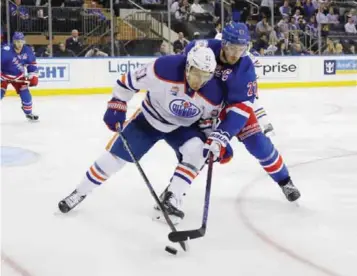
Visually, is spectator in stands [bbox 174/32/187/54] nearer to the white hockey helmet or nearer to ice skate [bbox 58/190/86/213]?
ice skate [bbox 58/190/86/213]

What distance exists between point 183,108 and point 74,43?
6.87 m

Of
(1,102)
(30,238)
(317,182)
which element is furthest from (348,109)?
(30,238)

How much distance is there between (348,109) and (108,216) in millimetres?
5008

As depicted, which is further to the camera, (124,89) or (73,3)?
(73,3)

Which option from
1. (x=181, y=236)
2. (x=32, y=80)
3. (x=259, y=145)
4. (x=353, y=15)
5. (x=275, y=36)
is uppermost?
(x=353, y=15)

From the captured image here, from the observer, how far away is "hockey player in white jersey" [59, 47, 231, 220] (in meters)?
2.50

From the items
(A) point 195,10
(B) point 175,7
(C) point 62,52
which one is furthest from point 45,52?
(A) point 195,10

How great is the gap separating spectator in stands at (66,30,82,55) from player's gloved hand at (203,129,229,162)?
6918 mm

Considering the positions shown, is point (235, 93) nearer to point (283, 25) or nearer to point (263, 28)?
point (263, 28)

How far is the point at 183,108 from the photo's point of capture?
100 inches

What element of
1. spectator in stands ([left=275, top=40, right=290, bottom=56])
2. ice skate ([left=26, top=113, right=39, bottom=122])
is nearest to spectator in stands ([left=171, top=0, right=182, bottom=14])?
spectator in stands ([left=275, top=40, right=290, bottom=56])

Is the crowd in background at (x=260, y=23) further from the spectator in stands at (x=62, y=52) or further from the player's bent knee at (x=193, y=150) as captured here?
the player's bent knee at (x=193, y=150)

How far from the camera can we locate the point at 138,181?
3504 millimetres

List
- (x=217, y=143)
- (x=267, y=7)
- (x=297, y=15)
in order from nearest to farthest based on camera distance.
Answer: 1. (x=217, y=143)
2. (x=267, y=7)
3. (x=297, y=15)
